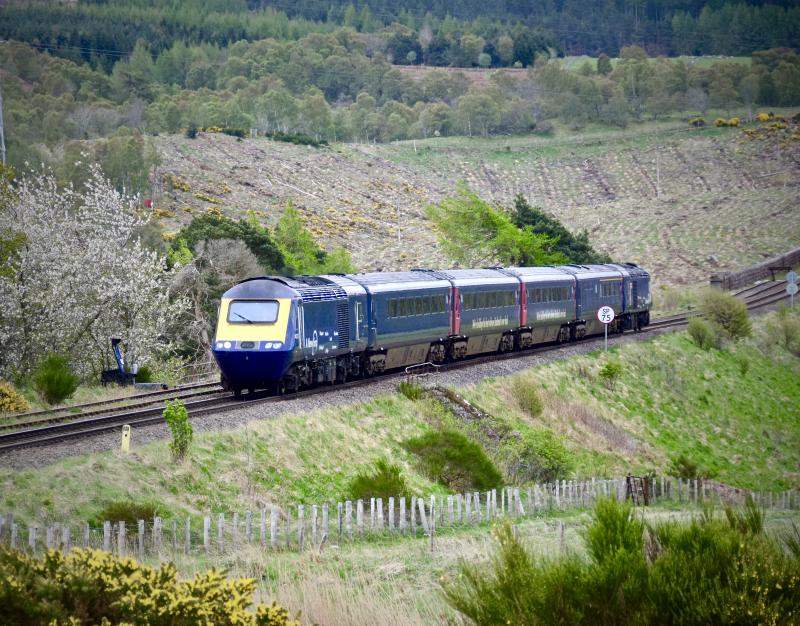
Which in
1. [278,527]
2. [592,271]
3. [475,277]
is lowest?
[278,527]

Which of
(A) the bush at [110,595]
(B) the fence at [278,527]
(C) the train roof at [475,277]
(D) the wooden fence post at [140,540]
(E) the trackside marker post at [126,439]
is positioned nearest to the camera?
(A) the bush at [110,595]

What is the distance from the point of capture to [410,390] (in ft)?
98.6

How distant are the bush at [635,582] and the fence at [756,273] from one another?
69693 mm

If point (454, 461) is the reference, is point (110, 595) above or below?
above

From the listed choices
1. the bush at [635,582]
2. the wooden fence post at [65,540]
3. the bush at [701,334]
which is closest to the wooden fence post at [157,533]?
the wooden fence post at [65,540]

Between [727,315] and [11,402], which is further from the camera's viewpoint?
[727,315]

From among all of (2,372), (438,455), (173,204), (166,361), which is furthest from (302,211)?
(438,455)

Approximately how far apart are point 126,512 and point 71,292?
20.1 metres

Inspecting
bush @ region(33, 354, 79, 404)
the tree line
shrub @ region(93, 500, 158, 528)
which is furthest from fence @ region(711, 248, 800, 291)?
the tree line

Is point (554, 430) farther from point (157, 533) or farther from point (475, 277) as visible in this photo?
point (157, 533)

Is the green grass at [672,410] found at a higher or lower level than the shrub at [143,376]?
lower

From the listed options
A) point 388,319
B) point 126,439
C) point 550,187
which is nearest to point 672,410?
point 388,319

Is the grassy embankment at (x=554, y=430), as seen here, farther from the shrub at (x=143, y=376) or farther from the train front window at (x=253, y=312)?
the shrub at (x=143, y=376)

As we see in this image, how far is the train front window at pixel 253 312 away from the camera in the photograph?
1043 inches
